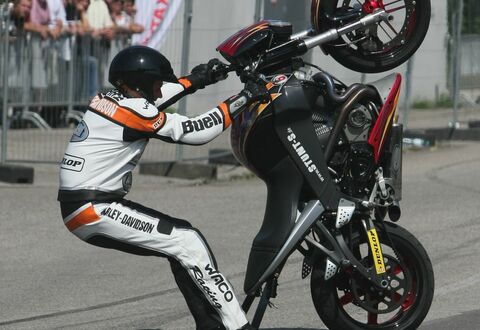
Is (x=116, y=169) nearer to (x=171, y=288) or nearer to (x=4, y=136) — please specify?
(x=171, y=288)

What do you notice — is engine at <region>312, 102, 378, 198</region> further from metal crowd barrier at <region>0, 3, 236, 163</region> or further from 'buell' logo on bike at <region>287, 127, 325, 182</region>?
metal crowd barrier at <region>0, 3, 236, 163</region>

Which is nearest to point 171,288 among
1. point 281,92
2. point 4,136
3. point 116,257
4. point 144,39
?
point 116,257

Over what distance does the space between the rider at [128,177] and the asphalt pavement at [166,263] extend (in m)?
0.97

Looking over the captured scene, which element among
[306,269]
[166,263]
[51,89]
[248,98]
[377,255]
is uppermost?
[248,98]

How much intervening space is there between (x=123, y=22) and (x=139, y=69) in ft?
24.7

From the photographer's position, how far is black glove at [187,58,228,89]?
620 centimetres

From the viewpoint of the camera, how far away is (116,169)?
6035 mm

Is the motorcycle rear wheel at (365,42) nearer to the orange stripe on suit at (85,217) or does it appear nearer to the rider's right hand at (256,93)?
the rider's right hand at (256,93)

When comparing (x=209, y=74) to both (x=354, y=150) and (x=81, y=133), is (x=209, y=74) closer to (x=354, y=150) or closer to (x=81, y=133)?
(x=81, y=133)

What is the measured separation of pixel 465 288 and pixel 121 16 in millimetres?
6630

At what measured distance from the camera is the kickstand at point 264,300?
20.1ft

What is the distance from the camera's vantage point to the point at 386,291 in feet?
20.4

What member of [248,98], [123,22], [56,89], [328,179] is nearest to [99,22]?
[123,22]

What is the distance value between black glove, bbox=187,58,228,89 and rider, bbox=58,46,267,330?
25 cm
